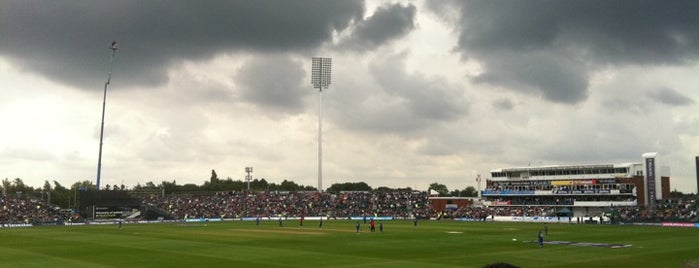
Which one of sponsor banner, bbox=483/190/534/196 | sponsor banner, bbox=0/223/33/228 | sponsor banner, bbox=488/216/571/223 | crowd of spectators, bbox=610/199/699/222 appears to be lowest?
sponsor banner, bbox=0/223/33/228

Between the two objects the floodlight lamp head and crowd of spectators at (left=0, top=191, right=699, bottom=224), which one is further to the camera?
the floodlight lamp head

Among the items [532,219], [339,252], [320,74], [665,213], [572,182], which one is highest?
[320,74]

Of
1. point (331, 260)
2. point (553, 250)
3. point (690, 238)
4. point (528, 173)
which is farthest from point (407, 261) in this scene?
point (528, 173)

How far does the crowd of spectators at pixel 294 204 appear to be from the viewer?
116m

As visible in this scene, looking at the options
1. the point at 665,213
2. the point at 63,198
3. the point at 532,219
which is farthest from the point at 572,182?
the point at 63,198

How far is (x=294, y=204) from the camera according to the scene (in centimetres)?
12338

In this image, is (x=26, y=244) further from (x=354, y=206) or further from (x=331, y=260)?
(x=354, y=206)

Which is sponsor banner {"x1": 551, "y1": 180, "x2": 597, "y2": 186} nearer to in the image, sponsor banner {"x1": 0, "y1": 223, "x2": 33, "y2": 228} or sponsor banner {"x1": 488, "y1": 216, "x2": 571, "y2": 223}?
sponsor banner {"x1": 488, "y1": 216, "x2": 571, "y2": 223}

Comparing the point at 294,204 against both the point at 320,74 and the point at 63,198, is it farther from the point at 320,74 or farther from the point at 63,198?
the point at 63,198

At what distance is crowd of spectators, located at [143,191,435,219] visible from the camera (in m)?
116

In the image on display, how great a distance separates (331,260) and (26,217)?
78.4 metres

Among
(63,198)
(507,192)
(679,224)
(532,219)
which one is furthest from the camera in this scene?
(63,198)

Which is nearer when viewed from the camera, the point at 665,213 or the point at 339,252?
the point at 339,252

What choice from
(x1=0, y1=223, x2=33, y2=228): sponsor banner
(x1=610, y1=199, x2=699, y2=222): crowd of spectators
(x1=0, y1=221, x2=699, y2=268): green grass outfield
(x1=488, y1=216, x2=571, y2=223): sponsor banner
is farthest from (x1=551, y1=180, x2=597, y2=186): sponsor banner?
(x1=0, y1=223, x2=33, y2=228): sponsor banner
